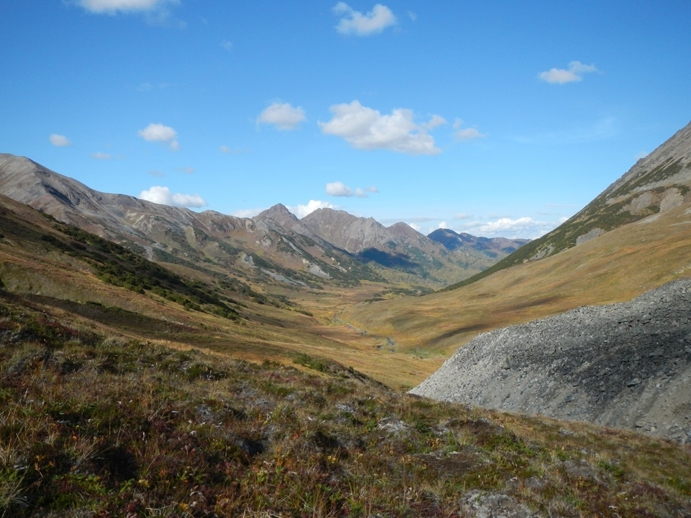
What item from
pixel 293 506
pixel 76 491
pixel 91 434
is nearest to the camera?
pixel 76 491

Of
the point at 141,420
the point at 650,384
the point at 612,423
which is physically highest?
the point at 141,420

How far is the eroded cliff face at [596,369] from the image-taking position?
24.0m

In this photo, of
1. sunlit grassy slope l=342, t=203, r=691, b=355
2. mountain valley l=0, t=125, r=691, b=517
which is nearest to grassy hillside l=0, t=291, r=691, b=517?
mountain valley l=0, t=125, r=691, b=517

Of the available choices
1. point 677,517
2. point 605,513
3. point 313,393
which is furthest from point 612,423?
point 313,393

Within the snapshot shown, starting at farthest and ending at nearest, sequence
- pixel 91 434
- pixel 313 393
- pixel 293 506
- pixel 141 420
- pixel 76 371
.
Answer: pixel 313 393 → pixel 76 371 → pixel 141 420 → pixel 91 434 → pixel 293 506

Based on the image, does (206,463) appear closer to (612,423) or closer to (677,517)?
(677,517)

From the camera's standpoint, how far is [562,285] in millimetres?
106250

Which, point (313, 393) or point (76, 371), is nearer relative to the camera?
point (76, 371)

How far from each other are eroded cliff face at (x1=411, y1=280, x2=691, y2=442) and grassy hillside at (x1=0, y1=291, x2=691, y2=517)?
22.1 ft

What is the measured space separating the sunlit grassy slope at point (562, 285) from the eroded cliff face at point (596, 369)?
43596mm

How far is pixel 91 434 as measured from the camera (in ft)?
26.0

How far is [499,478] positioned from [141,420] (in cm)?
942

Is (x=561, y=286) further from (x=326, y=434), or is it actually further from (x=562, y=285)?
(x=326, y=434)

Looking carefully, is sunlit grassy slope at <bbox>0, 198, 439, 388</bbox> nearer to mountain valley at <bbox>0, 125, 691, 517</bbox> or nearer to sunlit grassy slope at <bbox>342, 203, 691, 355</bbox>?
mountain valley at <bbox>0, 125, 691, 517</bbox>
